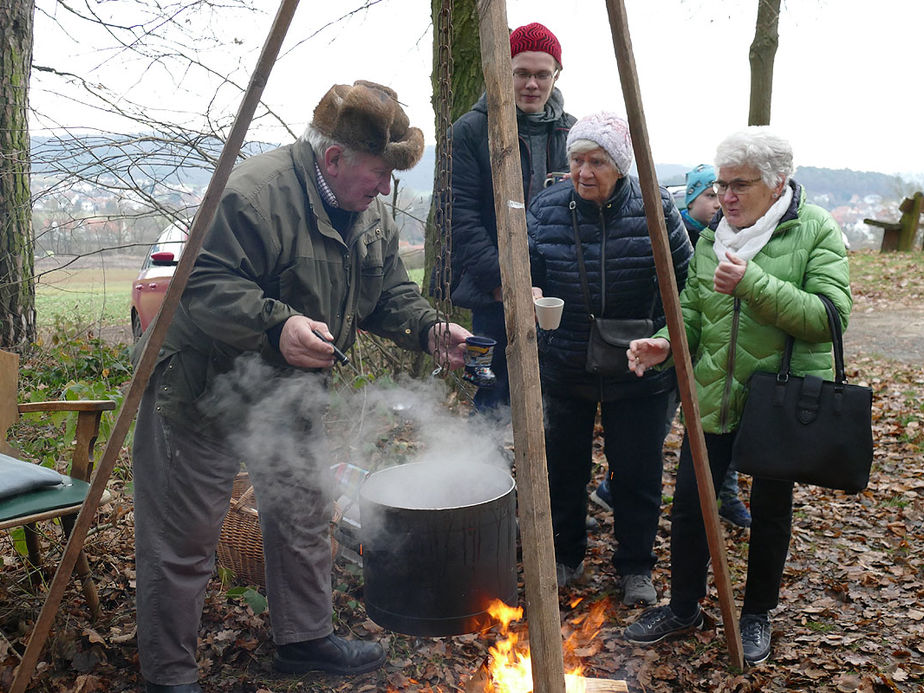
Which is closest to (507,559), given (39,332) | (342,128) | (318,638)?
(318,638)

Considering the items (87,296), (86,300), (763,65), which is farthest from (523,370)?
(763,65)

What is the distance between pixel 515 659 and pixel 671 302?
4.76 ft

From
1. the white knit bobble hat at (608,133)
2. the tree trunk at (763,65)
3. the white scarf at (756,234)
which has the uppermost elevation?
the tree trunk at (763,65)

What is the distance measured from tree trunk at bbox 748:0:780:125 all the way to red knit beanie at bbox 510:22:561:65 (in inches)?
267

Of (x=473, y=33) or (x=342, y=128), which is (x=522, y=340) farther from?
(x=473, y=33)

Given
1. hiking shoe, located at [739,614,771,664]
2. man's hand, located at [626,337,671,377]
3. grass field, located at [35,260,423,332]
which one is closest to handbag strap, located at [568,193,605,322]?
man's hand, located at [626,337,671,377]

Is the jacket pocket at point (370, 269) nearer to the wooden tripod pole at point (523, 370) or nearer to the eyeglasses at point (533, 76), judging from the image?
the wooden tripod pole at point (523, 370)

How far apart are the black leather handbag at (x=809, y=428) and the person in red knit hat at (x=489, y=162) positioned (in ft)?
4.41

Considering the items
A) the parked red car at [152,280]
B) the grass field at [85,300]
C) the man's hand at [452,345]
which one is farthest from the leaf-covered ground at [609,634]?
the grass field at [85,300]

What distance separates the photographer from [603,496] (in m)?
4.72

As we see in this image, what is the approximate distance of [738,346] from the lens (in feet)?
9.57

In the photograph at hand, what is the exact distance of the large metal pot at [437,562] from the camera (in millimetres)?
2609

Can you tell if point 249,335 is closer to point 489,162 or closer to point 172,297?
point 172,297

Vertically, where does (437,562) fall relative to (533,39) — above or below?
below
